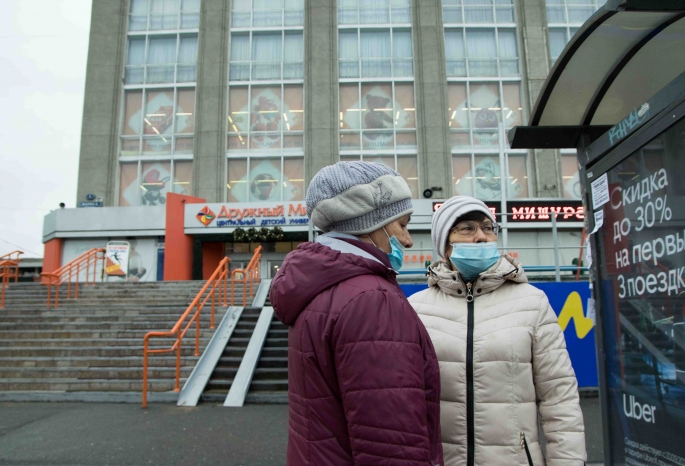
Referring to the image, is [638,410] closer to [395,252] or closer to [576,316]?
[395,252]

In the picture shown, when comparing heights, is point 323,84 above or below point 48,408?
above

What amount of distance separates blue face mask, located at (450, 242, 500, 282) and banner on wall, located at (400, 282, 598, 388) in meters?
5.12

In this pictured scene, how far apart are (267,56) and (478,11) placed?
1067cm

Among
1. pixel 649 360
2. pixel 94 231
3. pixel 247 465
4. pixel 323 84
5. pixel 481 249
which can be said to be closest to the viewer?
pixel 481 249

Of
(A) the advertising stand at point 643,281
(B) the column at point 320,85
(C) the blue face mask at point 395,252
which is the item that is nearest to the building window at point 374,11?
A: (B) the column at point 320,85

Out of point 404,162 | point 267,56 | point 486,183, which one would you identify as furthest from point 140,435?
point 267,56

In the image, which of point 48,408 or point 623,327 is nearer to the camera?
point 623,327

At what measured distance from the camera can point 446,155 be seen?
21.3 m

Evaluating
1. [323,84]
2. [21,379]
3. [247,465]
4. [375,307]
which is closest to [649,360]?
[375,307]

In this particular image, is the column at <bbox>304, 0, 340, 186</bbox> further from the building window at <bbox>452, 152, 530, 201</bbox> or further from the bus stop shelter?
the bus stop shelter

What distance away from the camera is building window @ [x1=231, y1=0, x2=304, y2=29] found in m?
23.0

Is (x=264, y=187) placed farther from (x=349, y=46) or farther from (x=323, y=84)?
(x=349, y=46)

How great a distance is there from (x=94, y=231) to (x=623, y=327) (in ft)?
70.6

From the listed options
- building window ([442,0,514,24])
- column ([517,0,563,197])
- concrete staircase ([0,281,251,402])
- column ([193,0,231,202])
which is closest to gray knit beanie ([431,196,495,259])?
concrete staircase ([0,281,251,402])
